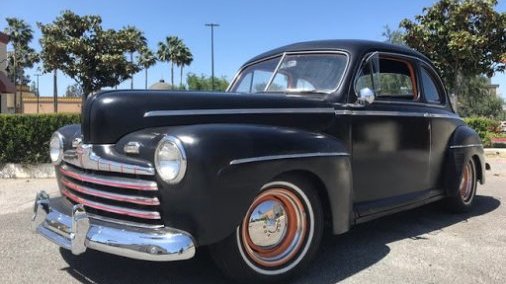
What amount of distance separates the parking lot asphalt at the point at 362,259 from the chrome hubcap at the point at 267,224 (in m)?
0.39

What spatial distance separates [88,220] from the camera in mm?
3395

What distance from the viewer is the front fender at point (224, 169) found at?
321 cm

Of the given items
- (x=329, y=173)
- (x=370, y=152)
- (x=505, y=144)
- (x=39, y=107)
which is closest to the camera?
(x=329, y=173)

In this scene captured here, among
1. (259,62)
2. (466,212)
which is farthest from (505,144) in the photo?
(259,62)

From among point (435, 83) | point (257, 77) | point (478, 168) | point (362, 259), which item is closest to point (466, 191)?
point (478, 168)

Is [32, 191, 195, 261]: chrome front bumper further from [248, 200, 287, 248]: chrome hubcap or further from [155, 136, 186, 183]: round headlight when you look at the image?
[248, 200, 287, 248]: chrome hubcap

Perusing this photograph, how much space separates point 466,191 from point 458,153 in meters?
0.77

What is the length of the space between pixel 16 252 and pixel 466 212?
A: 4.74 m

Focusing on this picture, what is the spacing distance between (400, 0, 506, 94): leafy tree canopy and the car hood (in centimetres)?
1433

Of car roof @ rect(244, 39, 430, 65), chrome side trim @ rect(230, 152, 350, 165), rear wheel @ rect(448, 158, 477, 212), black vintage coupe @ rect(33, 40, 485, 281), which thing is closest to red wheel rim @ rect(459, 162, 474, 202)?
rear wheel @ rect(448, 158, 477, 212)

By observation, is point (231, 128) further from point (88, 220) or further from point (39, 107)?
point (39, 107)

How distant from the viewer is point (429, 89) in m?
5.70

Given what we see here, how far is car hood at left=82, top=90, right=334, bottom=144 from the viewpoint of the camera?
12.2ft

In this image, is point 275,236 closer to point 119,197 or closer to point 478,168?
point 119,197
